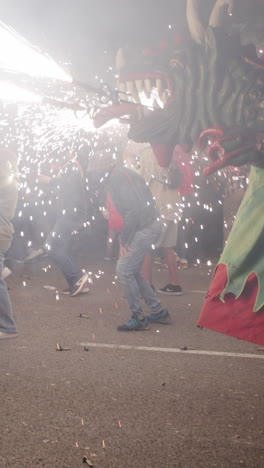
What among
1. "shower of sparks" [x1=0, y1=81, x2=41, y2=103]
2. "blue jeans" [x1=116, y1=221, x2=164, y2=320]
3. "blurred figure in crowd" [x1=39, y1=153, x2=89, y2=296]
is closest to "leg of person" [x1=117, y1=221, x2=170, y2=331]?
"blue jeans" [x1=116, y1=221, x2=164, y2=320]

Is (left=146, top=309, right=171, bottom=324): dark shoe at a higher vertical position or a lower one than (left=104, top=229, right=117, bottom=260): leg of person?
higher

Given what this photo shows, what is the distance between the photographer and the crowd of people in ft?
20.8

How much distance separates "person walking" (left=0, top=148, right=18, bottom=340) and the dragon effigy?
8.81ft

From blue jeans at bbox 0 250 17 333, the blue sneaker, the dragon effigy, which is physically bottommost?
the blue sneaker

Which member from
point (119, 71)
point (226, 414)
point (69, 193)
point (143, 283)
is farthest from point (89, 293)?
point (119, 71)

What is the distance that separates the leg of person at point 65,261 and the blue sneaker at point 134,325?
2007 millimetres

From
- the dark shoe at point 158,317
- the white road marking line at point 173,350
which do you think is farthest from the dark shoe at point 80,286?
the white road marking line at point 173,350

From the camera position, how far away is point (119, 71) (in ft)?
12.3

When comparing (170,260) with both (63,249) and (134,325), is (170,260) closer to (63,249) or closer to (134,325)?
(63,249)

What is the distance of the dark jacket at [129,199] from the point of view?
663 cm

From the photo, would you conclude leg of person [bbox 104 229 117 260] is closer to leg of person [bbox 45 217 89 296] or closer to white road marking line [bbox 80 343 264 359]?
leg of person [bbox 45 217 89 296]

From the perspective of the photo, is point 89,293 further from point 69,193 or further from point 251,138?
point 251,138

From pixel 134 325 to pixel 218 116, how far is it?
3.57m

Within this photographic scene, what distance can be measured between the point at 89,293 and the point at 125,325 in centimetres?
224
